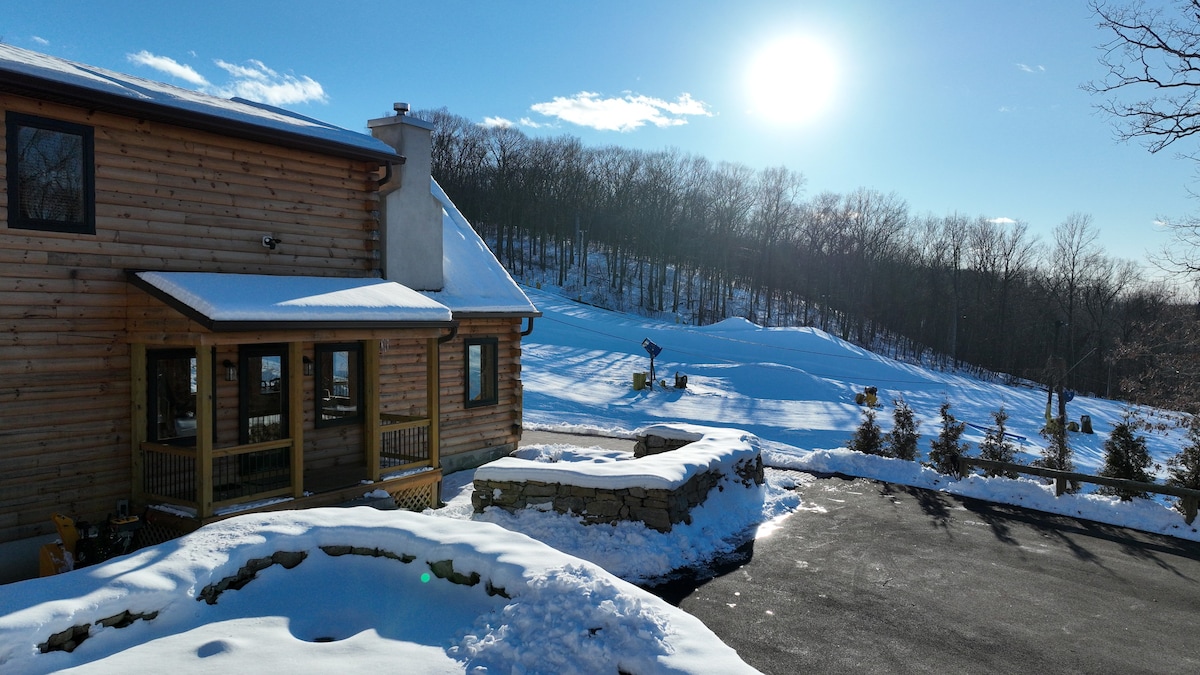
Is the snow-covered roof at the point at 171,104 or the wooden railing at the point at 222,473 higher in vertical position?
the snow-covered roof at the point at 171,104

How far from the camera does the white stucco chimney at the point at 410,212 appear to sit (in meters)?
12.7

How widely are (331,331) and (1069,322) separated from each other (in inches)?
2573

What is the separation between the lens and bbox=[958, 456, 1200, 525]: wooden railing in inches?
418

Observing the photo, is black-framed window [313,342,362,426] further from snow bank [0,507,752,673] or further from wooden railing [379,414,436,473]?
snow bank [0,507,752,673]

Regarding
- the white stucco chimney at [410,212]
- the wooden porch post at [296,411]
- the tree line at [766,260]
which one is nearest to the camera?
the wooden porch post at [296,411]

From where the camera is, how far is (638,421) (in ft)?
76.8

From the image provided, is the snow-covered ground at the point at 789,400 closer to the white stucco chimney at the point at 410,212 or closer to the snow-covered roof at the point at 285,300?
the white stucco chimney at the point at 410,212

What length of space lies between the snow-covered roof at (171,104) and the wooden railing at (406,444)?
451cm

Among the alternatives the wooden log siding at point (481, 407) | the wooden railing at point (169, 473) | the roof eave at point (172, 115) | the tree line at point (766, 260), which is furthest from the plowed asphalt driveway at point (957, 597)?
the tree line at point (766, 260)

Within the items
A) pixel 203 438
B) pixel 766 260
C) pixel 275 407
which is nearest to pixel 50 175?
pixel 203 438

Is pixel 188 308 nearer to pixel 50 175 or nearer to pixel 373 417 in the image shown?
pixel 50 175

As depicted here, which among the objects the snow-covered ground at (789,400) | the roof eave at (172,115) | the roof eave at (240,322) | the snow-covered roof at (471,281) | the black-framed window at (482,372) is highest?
the roof eave at (172,115)

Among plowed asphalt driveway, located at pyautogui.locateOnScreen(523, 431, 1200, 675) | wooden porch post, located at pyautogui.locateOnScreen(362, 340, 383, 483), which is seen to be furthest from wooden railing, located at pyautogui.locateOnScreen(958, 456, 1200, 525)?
wooden porch post, located at pyautogui.locateOnScreen(362, 340, 383, 483)

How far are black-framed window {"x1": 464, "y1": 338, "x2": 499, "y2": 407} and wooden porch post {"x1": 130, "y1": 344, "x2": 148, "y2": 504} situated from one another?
6048mm
